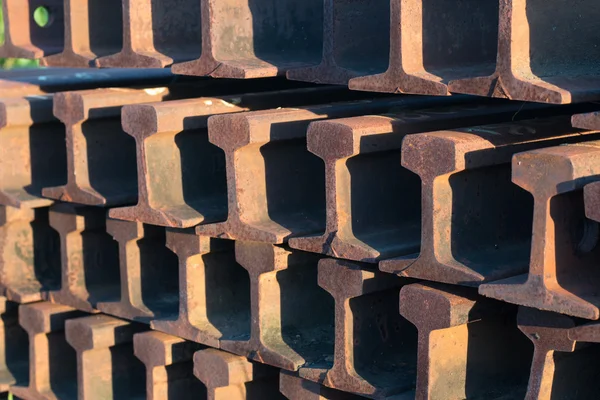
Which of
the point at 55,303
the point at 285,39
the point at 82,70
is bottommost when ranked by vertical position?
the point at 55,303

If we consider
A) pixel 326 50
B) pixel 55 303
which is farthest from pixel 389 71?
pixel 55 303

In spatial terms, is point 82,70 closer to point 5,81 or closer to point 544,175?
point 5,81

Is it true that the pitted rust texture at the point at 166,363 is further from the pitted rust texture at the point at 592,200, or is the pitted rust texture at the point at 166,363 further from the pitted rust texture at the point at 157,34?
the pitted rust texture at the point at 592,200

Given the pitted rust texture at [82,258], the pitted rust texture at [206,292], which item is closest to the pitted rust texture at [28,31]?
the pitted rust texture at [82,258]

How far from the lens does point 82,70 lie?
16.3 ft

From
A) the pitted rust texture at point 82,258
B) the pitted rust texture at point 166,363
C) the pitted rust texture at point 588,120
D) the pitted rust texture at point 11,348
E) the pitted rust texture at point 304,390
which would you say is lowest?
the pitted rust texture at point 11,348

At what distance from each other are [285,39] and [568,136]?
1.09m

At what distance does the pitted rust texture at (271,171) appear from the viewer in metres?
3.26

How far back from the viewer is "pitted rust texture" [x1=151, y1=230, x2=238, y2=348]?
3.61 m

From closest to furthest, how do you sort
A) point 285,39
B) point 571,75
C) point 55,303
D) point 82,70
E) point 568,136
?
point 571,75, point 568,136, point 285,39, point 55,303, point 82,70


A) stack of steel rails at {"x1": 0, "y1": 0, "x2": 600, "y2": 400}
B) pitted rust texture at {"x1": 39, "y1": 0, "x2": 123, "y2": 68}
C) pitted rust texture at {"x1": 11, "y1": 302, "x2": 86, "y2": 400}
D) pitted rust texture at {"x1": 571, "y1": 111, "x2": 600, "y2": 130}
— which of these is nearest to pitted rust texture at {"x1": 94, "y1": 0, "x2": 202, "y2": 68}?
stack of steel rails at {"x1": 0, "y1": 0, "x2": 600, "y2": 400}

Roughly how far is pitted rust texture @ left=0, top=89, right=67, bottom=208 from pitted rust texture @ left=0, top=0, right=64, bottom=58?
0.18 meters

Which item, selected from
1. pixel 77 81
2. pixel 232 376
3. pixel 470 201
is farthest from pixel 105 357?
pixel 470 201

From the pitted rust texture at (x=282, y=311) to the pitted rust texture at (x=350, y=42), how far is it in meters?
0.58
